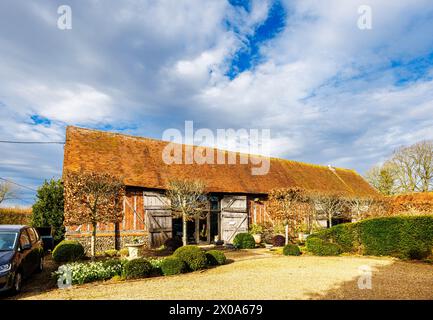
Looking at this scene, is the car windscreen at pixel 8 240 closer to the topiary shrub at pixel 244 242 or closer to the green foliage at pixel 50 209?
the green foliage at pixel 50 209

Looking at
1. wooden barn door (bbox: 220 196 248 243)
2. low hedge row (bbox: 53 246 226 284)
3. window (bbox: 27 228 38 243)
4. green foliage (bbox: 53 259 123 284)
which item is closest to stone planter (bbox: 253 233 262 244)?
wooden barn door (bbox: 220 196 248 243)

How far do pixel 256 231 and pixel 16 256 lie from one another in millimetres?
13720

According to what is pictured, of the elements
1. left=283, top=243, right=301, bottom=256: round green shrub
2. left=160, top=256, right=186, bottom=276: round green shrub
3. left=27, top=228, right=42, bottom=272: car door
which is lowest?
left=283, top=243, right=301, bottom=256: round green shrub

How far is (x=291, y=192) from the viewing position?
16.1m

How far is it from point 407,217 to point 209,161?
12.5 m

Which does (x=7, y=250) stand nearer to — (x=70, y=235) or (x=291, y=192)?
(x=70, y=235)

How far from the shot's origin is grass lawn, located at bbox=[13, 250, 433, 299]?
6.77 m

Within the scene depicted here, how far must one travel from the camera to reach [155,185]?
53.0 ft

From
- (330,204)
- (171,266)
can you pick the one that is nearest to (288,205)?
(330,204)

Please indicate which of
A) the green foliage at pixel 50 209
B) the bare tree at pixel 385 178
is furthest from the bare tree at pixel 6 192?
the bare tree at pixel 385 178

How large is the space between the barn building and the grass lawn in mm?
6621

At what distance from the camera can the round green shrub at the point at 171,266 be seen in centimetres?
933

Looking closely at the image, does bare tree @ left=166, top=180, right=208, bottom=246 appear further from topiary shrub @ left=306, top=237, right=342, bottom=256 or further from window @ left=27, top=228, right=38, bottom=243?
window @ left=27, top=228, right=38, bottom=243
